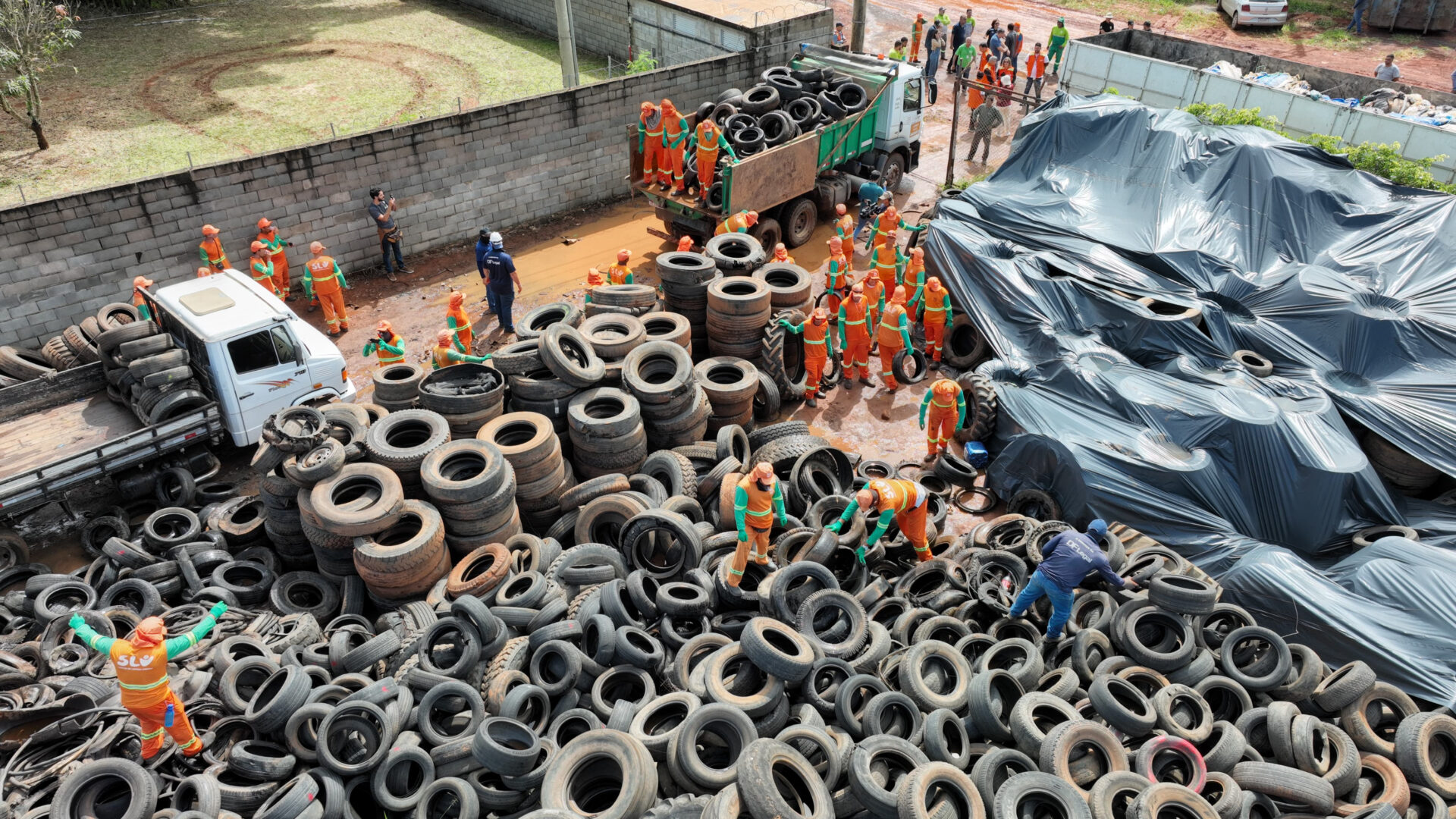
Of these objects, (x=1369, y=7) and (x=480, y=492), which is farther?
(x=1369, y=7)

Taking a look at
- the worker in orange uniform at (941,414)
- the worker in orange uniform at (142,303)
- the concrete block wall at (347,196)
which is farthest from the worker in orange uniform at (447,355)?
the concrete block wall at (347,196)

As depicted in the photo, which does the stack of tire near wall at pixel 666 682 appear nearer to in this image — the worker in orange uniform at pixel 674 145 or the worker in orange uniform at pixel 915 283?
the worker in orange uniform at pixel 915 283

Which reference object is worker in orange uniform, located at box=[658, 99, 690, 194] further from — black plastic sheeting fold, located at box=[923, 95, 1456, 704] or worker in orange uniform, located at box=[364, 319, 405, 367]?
worker in orange uniform, located at box=[364, 319, 405, 367]

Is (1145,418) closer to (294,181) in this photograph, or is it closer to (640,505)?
(640,505)

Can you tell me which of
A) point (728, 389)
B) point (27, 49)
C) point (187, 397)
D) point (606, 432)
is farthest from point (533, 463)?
point (27, 49)

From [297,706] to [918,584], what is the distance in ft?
18.2

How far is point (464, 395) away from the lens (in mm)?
9672

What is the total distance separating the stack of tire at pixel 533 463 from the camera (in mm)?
9203

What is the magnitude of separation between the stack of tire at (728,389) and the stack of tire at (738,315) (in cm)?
30

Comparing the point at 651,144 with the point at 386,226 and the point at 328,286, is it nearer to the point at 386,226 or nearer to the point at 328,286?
the point at 386,226

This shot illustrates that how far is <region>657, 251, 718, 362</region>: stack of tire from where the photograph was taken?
39.2ft

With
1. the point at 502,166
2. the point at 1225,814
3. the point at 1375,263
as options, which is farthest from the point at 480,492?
the point at 1375,263

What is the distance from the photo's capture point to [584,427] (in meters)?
9.57

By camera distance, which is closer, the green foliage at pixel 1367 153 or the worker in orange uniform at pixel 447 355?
the worker in orange uniform at pixel 447 355
